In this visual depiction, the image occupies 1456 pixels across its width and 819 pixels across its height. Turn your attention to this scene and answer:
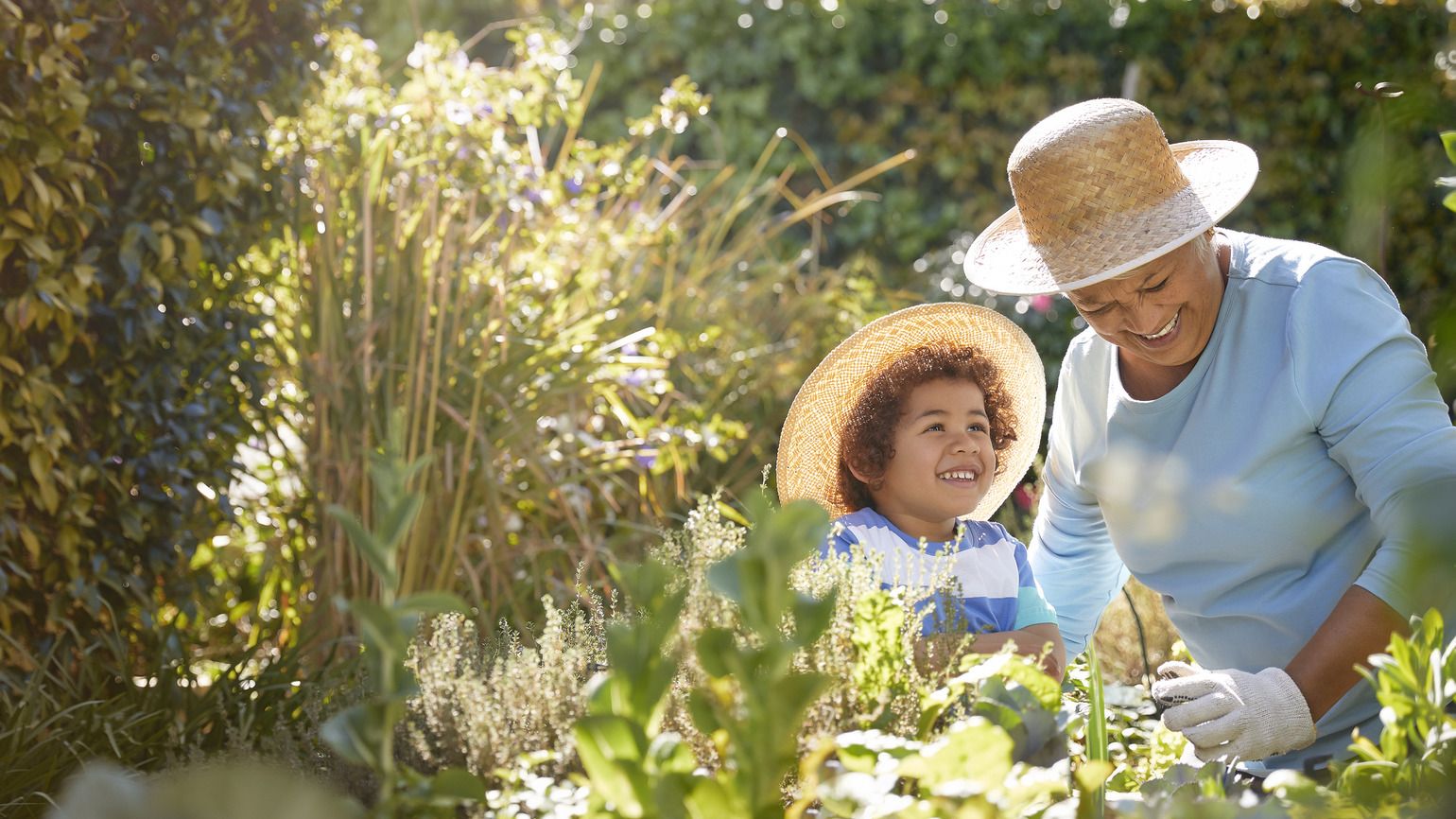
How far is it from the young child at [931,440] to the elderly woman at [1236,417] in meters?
0.27

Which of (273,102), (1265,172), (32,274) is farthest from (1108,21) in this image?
(32,274)

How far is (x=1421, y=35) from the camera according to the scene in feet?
19.2

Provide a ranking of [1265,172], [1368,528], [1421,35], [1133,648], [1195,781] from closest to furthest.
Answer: [1195,781] → [1368,528] → [1133,648] → [1421,35] → [1265,172]

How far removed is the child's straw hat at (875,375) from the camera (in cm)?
245

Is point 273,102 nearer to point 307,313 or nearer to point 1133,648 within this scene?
point 307,313

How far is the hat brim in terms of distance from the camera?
6.15 ft

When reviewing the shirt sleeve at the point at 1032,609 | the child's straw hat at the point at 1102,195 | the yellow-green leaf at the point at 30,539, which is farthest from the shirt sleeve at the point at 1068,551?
the yellow-green leaf at the point at 30,539

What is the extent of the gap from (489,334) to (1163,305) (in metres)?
1.84

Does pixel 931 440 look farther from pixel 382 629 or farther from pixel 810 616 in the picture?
pixel 382 629

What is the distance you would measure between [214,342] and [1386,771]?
259 cm

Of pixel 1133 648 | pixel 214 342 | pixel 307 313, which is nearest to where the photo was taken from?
pixel 214 342

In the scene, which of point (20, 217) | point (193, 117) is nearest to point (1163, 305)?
point (193, 117)

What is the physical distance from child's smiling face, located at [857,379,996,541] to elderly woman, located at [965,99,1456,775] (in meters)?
0.25

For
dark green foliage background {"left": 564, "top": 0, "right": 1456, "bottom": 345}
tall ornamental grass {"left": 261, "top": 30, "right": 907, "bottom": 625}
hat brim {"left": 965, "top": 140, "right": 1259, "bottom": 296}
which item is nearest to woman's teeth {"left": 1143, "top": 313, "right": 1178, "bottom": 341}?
hat brim {"left": 965, "top": 140, "right": 1259, "bottom": 296}
